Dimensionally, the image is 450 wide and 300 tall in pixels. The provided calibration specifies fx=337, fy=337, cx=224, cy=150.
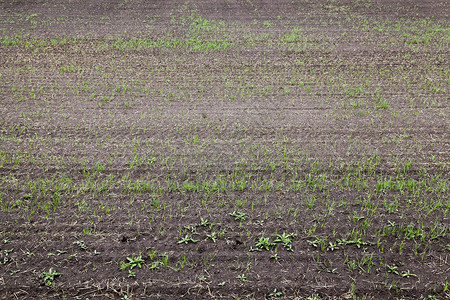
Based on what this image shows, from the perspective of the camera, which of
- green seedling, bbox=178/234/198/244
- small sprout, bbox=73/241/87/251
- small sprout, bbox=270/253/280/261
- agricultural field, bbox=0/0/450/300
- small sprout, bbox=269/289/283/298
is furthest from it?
green seedling, bbox=178/234/198/244

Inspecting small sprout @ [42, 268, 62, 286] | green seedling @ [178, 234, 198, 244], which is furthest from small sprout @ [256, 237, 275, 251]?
small sprout @ [42, 268, 62, 286]

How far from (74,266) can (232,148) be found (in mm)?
3217

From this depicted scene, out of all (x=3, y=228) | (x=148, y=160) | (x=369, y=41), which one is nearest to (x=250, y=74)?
(x=148, y=160)

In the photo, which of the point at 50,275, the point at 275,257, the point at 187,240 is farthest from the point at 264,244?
the point at 50,275

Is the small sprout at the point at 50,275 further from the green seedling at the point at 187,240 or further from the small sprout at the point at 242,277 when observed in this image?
the small sprout at the point at 242,277

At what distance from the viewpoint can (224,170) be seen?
18.0 feet

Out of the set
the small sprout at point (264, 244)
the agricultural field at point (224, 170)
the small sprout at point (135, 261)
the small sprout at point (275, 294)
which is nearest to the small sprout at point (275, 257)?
the agricultural field at point (224, 170)

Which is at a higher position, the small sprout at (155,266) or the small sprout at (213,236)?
the small sprout at (213,236)

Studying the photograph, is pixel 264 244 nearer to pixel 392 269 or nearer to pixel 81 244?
pixel 392 269

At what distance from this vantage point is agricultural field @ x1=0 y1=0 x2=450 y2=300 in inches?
148

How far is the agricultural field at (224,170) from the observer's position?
3.76m

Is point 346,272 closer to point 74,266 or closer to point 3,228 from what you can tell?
point 74,266

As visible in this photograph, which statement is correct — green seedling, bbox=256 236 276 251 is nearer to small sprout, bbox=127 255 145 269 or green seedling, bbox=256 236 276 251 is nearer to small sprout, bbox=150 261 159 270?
small sprout, bbox=150 261 159 270

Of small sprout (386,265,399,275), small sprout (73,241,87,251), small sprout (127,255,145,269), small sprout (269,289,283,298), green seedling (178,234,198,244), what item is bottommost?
small sprout (269,289,283,298)
